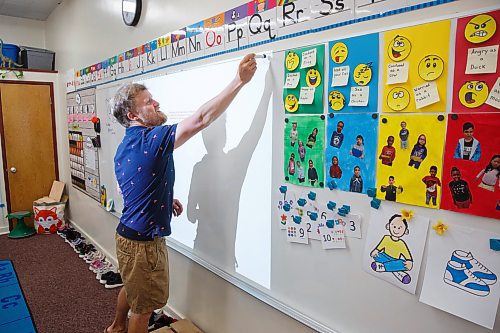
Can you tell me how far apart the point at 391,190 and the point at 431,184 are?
0.13 m

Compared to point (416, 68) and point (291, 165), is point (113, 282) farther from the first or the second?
point (416, 68)

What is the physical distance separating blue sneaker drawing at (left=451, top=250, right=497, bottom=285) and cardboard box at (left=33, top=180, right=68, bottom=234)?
188 inches

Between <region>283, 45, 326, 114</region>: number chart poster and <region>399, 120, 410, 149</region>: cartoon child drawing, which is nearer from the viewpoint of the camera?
<region>399, 120, 410, 149</region>: cartoon child drawing

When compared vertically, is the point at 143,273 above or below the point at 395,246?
→ below

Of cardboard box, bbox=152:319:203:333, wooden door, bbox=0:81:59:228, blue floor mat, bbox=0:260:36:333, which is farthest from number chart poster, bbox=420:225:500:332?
wooden door, bbox=0:81:59:228

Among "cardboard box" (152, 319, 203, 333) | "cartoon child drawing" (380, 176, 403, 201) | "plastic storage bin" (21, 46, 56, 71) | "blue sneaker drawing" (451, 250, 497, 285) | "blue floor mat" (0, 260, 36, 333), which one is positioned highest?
"plastic storage bin" (21, 46, 56, 71)

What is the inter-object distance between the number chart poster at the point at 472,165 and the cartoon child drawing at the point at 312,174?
0.47 metres

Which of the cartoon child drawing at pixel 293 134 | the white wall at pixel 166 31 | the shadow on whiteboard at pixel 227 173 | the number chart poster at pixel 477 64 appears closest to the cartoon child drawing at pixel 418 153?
the number chart poster at pixel 477 64

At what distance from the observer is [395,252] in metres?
1.12

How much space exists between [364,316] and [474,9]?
3.38ft

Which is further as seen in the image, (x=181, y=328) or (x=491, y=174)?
(x=181, y=328)

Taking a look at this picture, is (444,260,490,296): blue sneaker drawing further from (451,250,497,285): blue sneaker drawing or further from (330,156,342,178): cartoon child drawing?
(330,156,342,178): cartoon child drawing

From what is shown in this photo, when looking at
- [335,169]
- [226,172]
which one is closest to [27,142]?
[226,172]

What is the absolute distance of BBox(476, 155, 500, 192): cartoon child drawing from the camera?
91 centimetres
